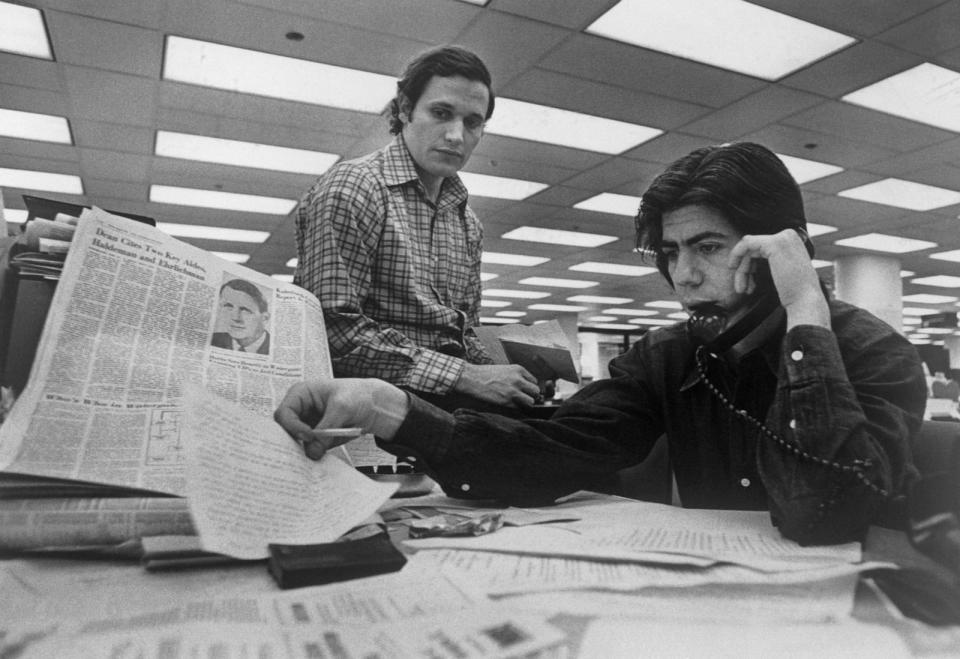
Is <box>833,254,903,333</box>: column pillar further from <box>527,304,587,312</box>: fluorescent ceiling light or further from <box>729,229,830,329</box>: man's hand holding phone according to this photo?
<box>729,229,830,329</box>: man's hand holding phone

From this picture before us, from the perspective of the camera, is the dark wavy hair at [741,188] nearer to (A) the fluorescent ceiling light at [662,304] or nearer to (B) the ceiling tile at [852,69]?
(B) the ceiling tile at [852,69]

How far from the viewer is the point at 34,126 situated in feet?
13.8

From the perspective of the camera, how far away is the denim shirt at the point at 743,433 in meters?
0.66

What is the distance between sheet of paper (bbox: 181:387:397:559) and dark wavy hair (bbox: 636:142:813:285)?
59cm

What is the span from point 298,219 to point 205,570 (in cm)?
85

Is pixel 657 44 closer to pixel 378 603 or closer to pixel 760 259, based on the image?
pixel 760 259

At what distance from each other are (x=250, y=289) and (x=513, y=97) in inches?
129

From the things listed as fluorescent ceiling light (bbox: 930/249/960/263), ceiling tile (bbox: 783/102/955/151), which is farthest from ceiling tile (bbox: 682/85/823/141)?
fluorescent ceiling light (bbox: 930/249/960/263)

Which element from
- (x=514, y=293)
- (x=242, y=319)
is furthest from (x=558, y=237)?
(x=242, y=319)

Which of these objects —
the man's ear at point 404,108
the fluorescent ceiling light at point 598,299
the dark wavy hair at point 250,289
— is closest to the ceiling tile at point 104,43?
the man's ear at point 404,108

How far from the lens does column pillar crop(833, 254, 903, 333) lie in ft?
25.1

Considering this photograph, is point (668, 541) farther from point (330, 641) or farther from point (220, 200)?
point (220, 200)

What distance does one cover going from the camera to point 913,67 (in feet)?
11.1

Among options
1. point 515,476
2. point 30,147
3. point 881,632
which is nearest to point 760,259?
point 515,476
